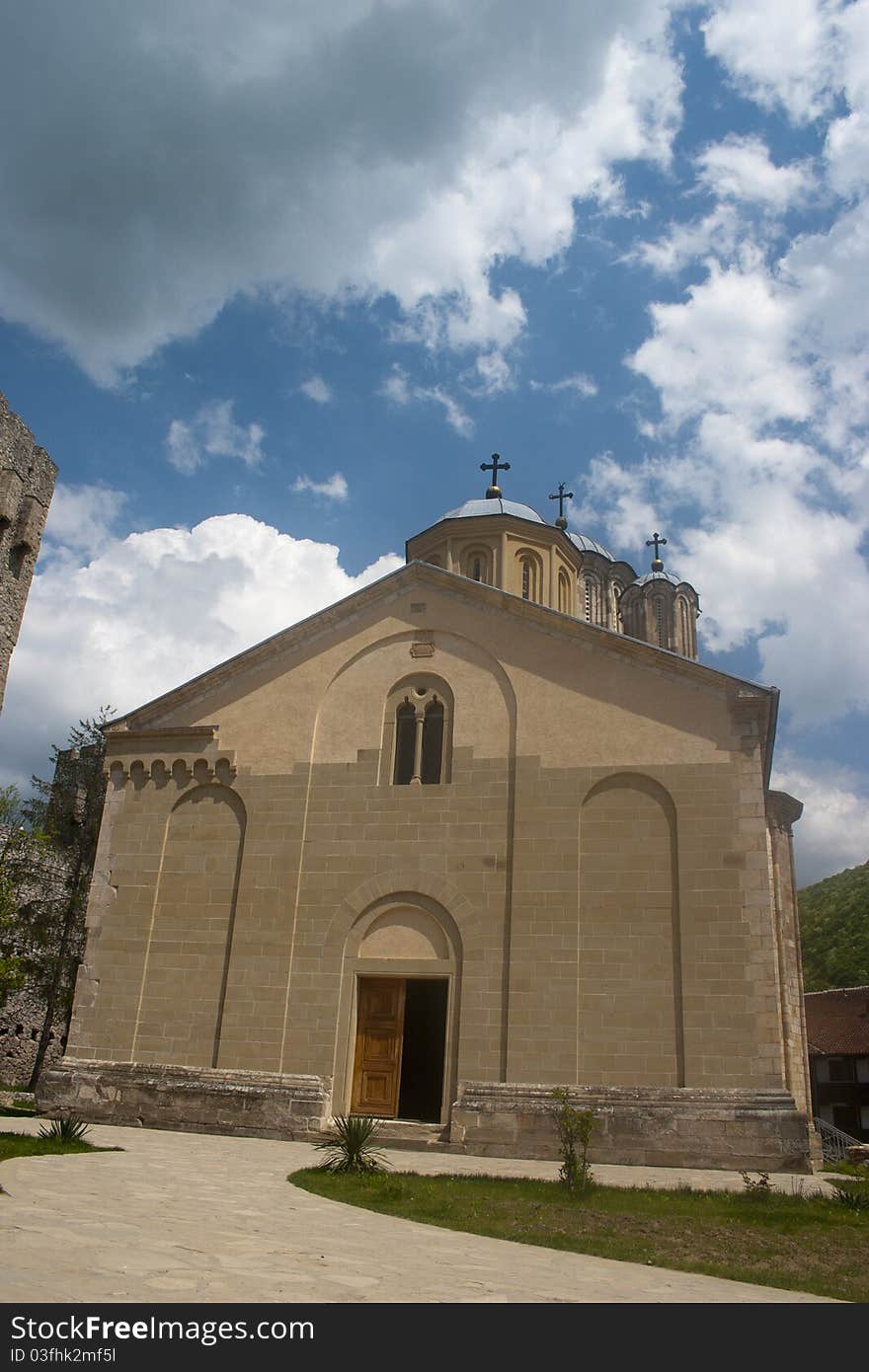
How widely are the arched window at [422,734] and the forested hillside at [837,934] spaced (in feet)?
145

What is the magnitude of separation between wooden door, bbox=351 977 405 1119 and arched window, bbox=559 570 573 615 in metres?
13.1

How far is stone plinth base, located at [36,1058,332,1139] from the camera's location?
15281 mm

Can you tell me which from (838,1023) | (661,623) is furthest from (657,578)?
(838,1023)

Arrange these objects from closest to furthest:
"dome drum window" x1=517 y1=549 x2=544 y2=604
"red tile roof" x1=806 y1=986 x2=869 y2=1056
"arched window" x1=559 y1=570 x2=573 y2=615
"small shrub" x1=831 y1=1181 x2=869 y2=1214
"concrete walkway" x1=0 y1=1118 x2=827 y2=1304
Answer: "concrete walkway" x1=0 y1=1118 x2=827 y2=1304 < "small shrub" x1=831 y1=1181 x2=869 y2=1214 < "dome drum window" x1=517 y1=549 x2=544 y2=604 < "arched window" x1=559 y1=570 x2=573 y2=615 < "red tile roof" x1=806 y1=986 x2=869 y2=1056

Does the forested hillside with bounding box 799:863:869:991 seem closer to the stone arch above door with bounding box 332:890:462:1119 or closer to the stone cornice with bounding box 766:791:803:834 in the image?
the stone cornice with bounding box 766:791:803:834

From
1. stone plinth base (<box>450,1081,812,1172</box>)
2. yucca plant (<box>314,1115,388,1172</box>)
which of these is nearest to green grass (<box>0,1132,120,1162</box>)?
yucca plant (<box>314,1115,388,1172</box>)

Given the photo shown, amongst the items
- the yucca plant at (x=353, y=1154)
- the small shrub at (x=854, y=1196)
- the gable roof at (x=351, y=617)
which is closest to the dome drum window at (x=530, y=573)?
the gable roof at (x=351, y=617)

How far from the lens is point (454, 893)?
1623 cm

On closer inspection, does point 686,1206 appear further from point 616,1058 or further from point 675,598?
point 675,598

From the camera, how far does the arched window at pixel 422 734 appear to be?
1739 centimetres

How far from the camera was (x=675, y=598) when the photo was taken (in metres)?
40.0

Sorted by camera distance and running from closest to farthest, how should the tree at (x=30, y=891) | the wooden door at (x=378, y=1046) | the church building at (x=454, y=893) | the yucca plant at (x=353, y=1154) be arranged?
the yucca plant at (x=353, y=1154), the church building at (x=454, y=893), the wooden door at (x=378, y=1046), the tree at (x=30, y=891)

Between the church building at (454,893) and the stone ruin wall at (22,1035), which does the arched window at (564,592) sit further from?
the stone ruin wall at (22,1035)
